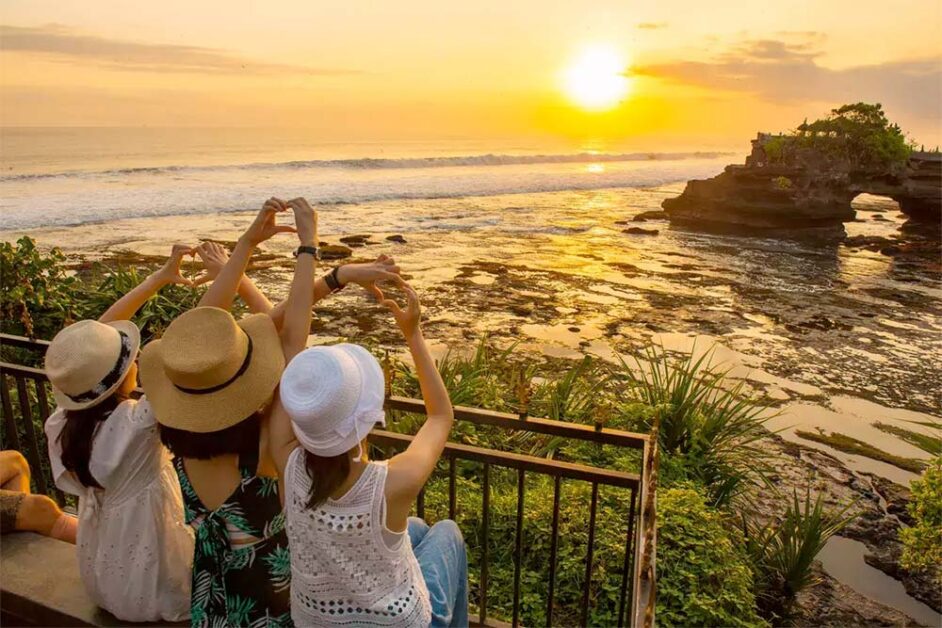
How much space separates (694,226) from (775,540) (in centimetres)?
2290

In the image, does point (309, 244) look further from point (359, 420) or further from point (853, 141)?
point (853, 141)

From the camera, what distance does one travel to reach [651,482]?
2742 millimetres

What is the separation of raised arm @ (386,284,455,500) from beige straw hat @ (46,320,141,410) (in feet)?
3.46

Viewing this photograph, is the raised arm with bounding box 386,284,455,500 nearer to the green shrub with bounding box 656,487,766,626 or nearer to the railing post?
the railing post

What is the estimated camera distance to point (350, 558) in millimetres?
2207

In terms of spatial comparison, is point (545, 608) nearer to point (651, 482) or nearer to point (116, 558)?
point (651, 482)

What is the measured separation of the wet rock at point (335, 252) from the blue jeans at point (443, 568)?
616 inches

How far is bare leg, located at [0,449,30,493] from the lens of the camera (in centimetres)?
347

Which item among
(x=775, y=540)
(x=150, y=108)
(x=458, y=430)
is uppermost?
(x=150, y=108)

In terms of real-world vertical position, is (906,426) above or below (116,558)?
below

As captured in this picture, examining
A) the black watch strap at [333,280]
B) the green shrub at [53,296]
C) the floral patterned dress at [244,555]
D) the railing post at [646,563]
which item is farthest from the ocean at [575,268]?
the floral patterned dress at [244,555]

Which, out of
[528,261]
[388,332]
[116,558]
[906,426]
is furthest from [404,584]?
[528,261]

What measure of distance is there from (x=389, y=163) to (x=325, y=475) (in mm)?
48427

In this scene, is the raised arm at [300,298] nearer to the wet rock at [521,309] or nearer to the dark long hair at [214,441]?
the dark long hair at [214,441]
